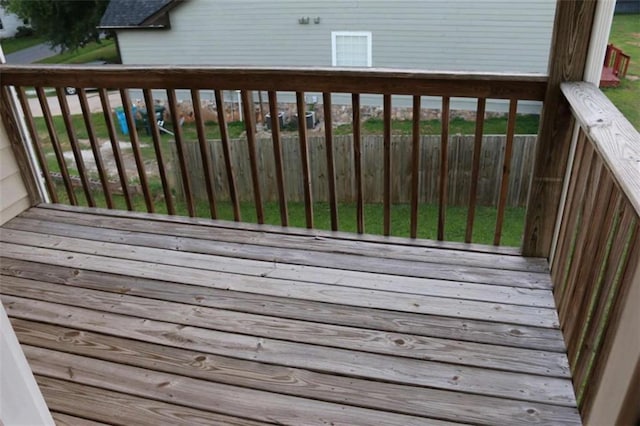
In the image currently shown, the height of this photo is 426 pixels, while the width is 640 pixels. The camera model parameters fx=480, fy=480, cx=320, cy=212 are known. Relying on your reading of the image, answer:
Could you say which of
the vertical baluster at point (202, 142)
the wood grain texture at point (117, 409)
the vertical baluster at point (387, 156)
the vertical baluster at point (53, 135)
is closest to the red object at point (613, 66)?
the vertical baluster at point (387, 156)

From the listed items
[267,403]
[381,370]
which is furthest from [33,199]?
[381,370]

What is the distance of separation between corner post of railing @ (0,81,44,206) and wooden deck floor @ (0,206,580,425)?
1.54ft

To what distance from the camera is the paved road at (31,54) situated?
2.76 metres

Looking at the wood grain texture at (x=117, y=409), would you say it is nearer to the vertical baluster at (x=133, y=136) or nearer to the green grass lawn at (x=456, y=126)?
the vertical baluster at (x=133, y=136)

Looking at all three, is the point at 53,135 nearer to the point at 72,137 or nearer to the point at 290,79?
the point at 72,137

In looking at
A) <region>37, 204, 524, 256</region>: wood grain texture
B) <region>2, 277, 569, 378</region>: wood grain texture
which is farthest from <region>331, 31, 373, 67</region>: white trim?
<region>2, 277, 569, 378</region>: wood grain texture

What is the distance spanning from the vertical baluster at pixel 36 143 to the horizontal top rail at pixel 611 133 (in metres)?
2.78

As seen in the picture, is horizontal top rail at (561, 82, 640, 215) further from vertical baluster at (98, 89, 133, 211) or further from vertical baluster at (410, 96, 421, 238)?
vertical baluster at (98, 89, 133, 211)

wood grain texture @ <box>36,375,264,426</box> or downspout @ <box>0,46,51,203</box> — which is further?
downspout @ <box>0,46,51,203</box>

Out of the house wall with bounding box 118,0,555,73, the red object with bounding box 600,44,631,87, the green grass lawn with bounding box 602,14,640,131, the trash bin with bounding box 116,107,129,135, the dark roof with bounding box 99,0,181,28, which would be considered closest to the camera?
the green grass lawn with bounding box 602,14,640,131

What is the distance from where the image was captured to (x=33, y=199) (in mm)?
3012

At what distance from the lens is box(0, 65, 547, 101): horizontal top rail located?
199 cm

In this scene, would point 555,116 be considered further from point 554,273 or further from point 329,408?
point 329,408

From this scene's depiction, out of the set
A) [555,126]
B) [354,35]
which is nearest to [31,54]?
[354,35]
